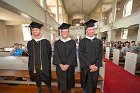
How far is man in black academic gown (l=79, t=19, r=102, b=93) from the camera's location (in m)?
2.23

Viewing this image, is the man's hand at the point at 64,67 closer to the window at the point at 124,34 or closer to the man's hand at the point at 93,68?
the man's hand at the point at 93,68

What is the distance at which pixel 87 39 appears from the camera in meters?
2.26

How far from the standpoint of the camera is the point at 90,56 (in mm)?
2260

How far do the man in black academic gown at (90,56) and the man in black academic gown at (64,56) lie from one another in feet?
0.71

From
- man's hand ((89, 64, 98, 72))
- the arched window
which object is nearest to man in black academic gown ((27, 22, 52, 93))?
man's hand ((89, 64, 98, 72))

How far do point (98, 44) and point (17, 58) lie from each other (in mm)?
→ 2877

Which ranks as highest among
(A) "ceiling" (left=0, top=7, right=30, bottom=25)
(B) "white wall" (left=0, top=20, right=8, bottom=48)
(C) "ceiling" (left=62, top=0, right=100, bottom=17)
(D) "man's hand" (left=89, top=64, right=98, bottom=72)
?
(C) "ceiling" (left=62, top=0, right=100, bottom=17)

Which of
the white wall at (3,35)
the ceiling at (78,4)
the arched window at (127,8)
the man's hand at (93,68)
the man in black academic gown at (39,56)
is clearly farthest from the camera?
the ceiling at (78,4)

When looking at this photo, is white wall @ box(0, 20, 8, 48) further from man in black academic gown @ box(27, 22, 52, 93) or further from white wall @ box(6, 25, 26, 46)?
man in black academic gown @ box(27, 22, 52, 93)

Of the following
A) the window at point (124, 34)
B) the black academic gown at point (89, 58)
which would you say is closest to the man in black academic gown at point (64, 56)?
the black academic gown at point (89, 58)

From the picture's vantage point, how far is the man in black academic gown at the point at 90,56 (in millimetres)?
2227

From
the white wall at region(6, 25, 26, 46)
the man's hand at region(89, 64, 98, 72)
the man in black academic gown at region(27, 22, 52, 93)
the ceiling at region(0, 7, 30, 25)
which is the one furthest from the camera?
the white wall at region(6, 25, 26, 46)

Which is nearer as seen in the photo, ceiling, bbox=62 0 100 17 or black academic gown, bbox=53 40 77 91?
black academic gown, bbox=53 40 77 91

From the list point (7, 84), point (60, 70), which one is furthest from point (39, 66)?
point (7, 84)
